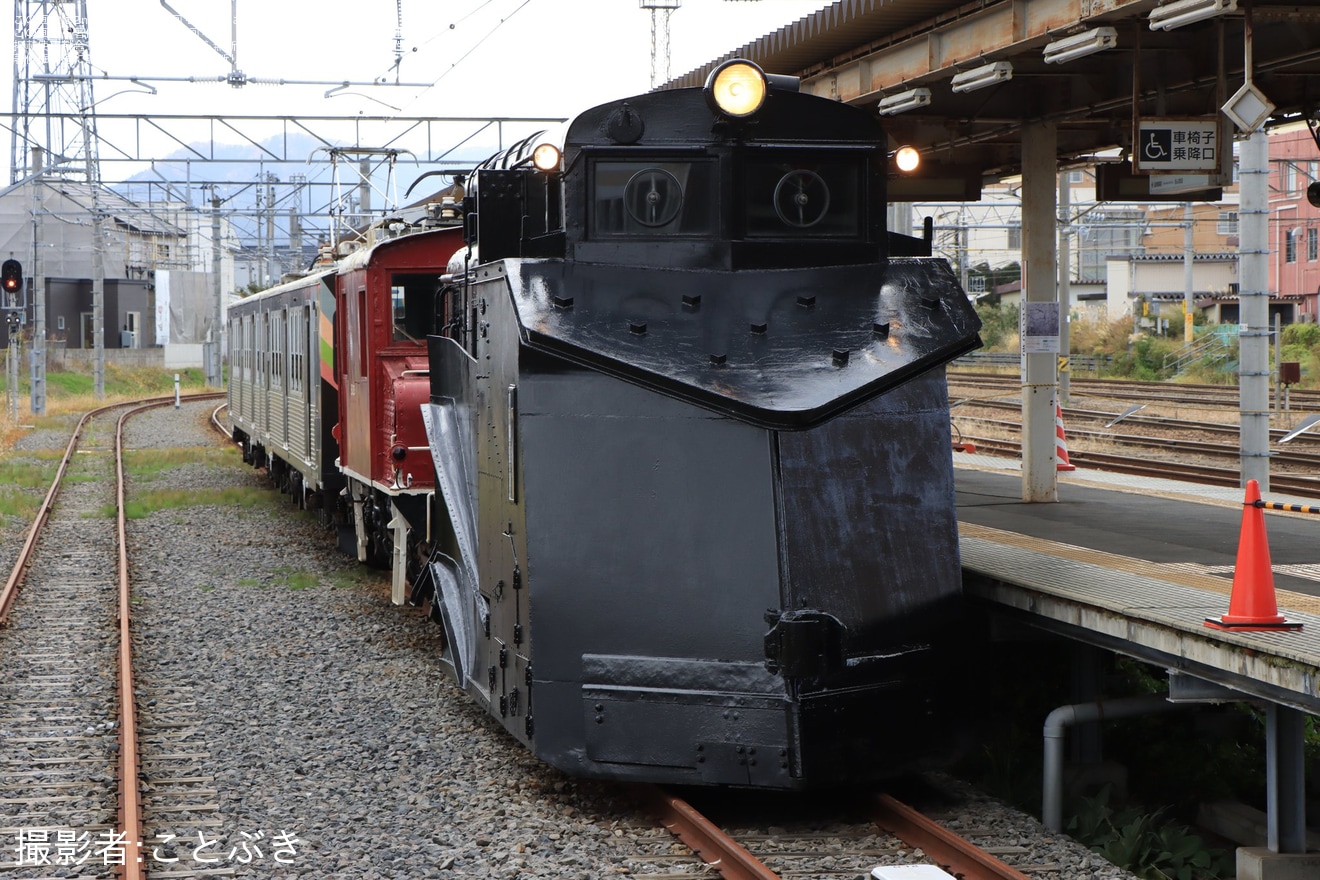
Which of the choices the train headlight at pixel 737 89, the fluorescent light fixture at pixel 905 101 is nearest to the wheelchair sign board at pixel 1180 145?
the fluorescent light fixture at pixel 905 101

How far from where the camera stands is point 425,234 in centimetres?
1223

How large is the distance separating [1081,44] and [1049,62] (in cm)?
38

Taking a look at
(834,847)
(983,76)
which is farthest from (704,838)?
(983,76)

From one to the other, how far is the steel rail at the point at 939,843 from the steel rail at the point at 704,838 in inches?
30.8

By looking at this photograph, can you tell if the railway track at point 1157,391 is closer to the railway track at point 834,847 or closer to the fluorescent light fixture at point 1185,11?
the fluorescent light fixture at point 1185,11

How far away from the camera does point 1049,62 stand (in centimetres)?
955

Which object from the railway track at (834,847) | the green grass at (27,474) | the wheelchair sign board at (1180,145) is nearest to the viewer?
the railway track at (834,847)

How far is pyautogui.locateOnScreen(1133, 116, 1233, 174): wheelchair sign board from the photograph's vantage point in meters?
9.89

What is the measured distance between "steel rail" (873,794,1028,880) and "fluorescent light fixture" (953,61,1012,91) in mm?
5344

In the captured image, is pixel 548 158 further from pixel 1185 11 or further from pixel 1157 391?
pixel 1157 391

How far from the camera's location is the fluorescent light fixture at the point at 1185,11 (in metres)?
7.77

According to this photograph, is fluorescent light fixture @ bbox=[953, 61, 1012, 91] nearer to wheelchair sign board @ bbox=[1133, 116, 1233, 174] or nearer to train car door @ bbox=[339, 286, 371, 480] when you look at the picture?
wheelchair sign board @ bbox=[1133, 116, 1233, 174]


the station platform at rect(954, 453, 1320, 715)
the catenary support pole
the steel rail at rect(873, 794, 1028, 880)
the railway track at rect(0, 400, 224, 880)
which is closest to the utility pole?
the railway track at rect(0, 400, 224, 880)

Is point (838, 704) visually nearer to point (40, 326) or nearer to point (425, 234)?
point (425, 234)
